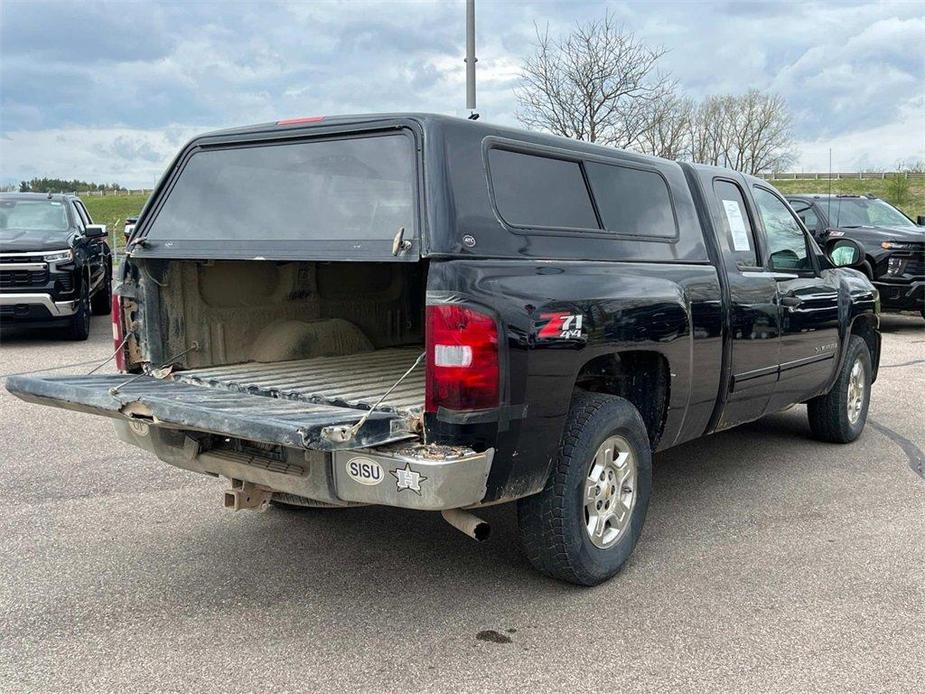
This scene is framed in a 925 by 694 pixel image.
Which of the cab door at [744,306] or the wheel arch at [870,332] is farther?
the wheel arch at [870,332]

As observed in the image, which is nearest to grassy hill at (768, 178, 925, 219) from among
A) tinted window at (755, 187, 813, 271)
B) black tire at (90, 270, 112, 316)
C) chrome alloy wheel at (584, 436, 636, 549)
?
black tire at (90, 270, 112, 316)

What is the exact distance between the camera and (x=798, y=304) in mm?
5695

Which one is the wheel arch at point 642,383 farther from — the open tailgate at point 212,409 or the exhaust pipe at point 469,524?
the open tailgate at point 212,409

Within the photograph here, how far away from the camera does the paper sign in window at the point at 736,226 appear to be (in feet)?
17.4

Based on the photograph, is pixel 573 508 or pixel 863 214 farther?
pixel 863 214

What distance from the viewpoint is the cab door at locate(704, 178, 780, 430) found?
5070 mm

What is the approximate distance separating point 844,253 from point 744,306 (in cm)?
190

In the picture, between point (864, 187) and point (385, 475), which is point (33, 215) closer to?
point (385, 475)

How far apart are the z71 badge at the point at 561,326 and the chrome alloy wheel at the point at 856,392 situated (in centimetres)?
376

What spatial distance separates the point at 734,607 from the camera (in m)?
3.87

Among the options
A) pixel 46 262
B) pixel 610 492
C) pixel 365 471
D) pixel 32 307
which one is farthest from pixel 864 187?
pixel 365 471

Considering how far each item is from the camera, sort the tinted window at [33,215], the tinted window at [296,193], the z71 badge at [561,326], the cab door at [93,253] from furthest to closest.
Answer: the cab door at [93,253] < the tinted window at [33,215] < the tinted window at [296,193] < the z71 badge at [561,326]

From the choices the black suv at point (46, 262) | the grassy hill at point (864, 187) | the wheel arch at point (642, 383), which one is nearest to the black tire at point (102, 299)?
the black suv at point (46, 262)

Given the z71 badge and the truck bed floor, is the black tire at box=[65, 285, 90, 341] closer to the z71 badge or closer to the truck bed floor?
the truck bed floor
